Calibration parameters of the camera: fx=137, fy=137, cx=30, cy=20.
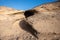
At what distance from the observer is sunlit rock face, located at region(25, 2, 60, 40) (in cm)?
368

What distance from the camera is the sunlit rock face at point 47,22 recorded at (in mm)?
3676

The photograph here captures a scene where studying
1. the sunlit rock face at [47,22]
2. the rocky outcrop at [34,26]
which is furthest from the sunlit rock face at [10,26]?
the sunlit rock face at [47,22]

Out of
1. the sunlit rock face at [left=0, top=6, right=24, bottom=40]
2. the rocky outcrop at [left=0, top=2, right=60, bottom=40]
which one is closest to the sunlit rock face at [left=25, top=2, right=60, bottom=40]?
the rocky outcrop at [left=0, top=2, right=60, bottom=40]

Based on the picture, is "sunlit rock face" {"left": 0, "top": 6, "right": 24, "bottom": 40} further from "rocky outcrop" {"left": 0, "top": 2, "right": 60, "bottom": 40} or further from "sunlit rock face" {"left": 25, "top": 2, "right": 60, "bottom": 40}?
"sunlit rock face" {"left": 25, "top": 2, "right": 60, "bottom": 40}

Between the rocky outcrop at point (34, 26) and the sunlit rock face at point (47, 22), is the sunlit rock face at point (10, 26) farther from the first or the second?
the sunlit rock face at point (47, 22)

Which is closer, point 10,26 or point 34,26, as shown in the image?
point 34,26

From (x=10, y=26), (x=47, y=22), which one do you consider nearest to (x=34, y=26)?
(x=47, y=22)

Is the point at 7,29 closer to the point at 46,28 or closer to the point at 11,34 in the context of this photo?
the point at 11,34

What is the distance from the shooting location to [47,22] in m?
3.94

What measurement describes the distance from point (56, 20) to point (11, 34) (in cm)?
136

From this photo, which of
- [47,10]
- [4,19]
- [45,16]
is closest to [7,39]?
[4,19]

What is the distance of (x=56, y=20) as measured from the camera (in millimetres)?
4004

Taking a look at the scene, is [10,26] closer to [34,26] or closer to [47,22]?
[34,26]

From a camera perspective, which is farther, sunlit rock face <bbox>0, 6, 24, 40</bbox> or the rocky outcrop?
sunlit rock face <bbox>0, 6, 24, 40</bbox>
